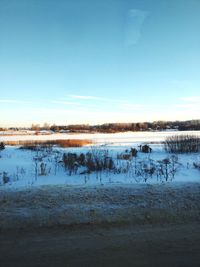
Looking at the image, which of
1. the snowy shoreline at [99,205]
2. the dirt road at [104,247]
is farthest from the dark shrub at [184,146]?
the dirt road at [104,247]

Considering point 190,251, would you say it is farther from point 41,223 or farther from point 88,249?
point 41,223

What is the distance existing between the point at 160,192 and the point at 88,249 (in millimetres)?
3312

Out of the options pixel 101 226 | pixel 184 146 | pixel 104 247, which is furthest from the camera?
pixel 184 146

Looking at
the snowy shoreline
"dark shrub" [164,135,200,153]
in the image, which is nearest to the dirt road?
the snowy shoreline

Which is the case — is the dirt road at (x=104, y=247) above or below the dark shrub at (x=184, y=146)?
below

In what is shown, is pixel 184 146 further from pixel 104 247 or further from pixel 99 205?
pixel 104 247

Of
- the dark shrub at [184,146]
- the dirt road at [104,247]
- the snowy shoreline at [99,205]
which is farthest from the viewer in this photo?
the dark shrub at [184,146]

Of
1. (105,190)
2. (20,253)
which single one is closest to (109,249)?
(20,253)

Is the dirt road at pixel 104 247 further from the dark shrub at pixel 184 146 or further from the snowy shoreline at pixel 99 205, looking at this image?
the dark shrub at pixel 184 146

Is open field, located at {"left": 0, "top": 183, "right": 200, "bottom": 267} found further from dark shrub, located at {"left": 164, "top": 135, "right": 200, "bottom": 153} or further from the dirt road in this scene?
dark shrub, located at {"left": 164, "top": 135, "right": 200, "bottom": 153}

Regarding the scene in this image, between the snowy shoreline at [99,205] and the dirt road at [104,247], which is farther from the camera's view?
the snowy shoreline at [99,205]

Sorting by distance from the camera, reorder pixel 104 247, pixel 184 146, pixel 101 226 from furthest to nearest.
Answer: pixel 184 146, pixel 101 226, pixel 104 247

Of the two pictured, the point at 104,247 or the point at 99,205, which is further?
the point at 99,205

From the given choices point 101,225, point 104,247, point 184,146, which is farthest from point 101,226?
point 184,146
